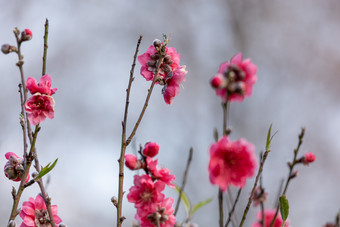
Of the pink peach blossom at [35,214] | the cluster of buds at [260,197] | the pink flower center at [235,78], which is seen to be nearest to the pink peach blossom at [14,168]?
the pink peach blossom at [35,214]

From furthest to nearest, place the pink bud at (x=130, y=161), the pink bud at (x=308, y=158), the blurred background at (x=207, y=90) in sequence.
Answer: the blurred background at (x=207, y=90)
the pink bud at (x=308, y=158)
the pink bud at (x=130, y=161)

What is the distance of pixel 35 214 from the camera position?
30.0 inches

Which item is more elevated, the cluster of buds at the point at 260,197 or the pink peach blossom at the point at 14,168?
the cluster of buds at the point at 260,197

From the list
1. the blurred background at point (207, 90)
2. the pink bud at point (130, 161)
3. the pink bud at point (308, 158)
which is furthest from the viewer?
the blurred background at point (207, 90)

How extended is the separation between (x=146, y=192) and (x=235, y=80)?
0.81 ft

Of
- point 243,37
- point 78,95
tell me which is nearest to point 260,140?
point 243,37

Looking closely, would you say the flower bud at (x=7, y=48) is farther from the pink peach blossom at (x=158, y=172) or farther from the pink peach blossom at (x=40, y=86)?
the pink peach blossom at (x=158, y=172)

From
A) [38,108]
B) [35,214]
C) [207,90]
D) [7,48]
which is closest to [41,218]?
[35,214]

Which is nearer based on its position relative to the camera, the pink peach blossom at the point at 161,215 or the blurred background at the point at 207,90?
the pink peach blossom at the point at 161,215

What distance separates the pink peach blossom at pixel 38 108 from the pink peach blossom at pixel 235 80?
336mm

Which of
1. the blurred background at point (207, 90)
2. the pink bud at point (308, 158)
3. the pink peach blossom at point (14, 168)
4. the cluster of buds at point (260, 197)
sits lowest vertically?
the pink peach blossom at point (14, 168)

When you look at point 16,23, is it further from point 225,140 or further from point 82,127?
point 225,140

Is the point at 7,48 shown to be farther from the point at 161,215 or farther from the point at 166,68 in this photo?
the point at 161,215

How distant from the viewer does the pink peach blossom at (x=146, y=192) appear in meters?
0.70
